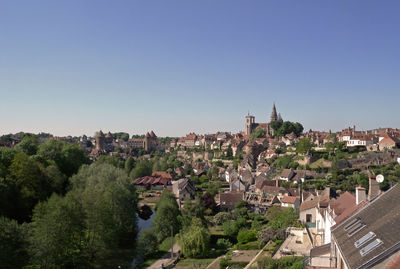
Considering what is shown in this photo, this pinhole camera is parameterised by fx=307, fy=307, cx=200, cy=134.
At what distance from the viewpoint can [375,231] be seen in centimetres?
1150

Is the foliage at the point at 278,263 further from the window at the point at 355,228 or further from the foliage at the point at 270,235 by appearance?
the foliage at the point at 270,235

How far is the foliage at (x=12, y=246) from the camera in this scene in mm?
19014

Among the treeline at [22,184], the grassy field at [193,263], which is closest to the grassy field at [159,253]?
the grassy field at [193,263]

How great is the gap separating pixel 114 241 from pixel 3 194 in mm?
11271

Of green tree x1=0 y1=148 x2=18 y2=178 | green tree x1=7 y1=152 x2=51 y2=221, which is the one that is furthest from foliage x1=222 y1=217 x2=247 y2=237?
green tree x1=0 y1=148 x2=18 y2=178

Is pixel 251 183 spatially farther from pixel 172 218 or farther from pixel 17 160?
A: pixel 17 160

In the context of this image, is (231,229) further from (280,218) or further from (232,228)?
(280,218)

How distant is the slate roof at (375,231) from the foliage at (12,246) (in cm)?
1910

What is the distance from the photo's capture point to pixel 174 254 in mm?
28812

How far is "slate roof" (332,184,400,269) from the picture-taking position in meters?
9.70

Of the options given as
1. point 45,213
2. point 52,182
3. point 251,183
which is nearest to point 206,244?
point 45,213

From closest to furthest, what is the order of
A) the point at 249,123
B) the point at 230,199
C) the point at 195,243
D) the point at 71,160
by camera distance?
the point at 195,243, the point at 230,199, the point at 71,160, the point at 249,123

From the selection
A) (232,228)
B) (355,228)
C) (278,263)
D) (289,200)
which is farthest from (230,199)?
(355,228)

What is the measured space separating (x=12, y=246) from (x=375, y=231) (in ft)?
70.2
